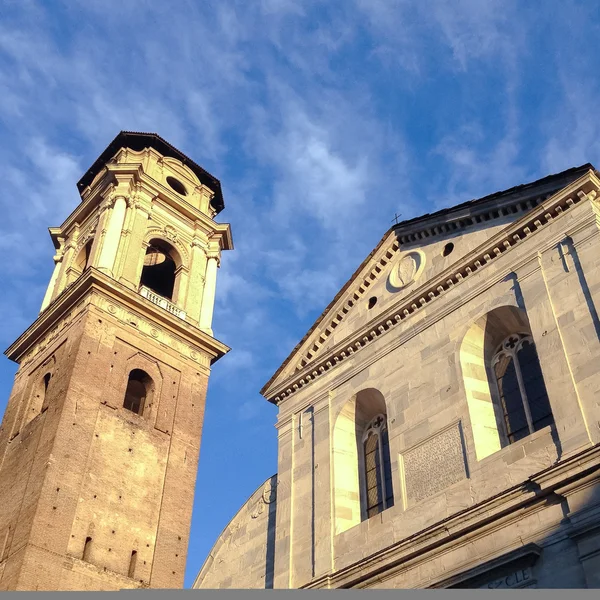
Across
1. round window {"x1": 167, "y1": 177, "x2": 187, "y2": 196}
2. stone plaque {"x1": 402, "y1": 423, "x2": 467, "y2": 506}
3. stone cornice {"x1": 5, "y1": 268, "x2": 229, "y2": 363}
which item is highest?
round window {"x1": 167, "y1": 177, "x2": 187, "y2": 196}

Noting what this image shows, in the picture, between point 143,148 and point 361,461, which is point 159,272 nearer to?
point 143,148

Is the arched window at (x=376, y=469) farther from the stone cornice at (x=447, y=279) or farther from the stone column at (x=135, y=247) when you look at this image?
the stone column at (x=135, y=247)

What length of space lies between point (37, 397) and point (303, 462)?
1447 centimetres

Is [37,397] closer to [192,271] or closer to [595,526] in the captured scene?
[192,271]

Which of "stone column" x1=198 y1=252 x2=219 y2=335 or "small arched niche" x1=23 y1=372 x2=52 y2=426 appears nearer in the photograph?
"small arched niche" x1=23 y1=372 x2=52 y2=426

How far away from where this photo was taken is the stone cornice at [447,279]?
16.2 meters

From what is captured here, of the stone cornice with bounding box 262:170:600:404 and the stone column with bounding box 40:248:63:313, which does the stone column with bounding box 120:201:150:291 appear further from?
the stone cornice with bounding box 262:170:600:404

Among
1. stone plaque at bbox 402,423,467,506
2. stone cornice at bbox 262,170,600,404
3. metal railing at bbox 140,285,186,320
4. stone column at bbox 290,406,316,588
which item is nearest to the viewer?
stone plaque at bbox 402,423,467,506

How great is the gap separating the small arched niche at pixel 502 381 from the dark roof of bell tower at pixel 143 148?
1001 inches

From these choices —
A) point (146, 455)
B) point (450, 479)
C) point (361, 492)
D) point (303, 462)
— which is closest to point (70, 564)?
point (146, 455)

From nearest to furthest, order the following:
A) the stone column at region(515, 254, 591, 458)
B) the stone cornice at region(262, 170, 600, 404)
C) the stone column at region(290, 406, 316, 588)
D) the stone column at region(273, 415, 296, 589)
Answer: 1. the stone column at region(515, 254, 591, 458)
2. the stone cornice at region(262, 170, 600, 404)
3. the stone column at region(290, 406, 316, 588)
4. the stone column at region(273, 415, 296, 589)

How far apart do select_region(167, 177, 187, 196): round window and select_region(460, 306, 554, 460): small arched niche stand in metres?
24.0

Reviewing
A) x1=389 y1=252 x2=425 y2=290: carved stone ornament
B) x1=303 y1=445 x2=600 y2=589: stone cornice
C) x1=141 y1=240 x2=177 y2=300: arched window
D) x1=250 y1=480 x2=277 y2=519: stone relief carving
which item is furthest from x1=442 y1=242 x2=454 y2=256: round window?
x1=141 y1=240 x2=177 y2=300: arched window

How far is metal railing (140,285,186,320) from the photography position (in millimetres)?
32344
